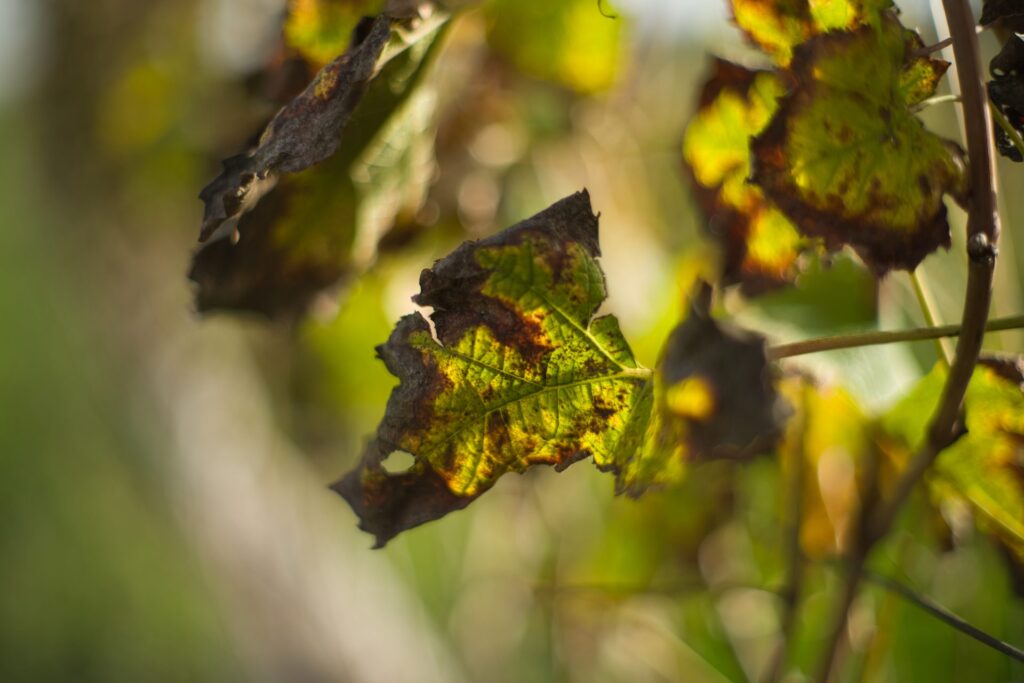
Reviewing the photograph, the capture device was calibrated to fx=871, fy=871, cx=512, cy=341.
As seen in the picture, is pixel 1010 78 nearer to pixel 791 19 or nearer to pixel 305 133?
pixel 791 19

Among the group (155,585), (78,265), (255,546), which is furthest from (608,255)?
(155,585)

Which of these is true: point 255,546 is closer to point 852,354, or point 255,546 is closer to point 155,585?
point 852,354

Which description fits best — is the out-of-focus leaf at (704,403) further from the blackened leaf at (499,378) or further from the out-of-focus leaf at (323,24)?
the out-of-focus leaf at (323,24)

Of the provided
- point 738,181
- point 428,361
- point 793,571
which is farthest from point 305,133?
point 793,571

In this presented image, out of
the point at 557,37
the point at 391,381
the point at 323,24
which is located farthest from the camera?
the point at 391,381

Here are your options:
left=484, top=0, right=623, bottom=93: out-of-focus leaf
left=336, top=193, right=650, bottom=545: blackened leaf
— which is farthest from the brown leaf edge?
left=484, top=0, right=623, bottom=93: out-of-focus leaf

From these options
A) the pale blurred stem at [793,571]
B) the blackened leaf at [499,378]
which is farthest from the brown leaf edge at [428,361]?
the pale blurred stem at [793,571]

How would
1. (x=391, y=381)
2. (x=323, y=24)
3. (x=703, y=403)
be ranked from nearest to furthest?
(x=703, y=403) → (x=323, y=24) → (x=391, y=381)
